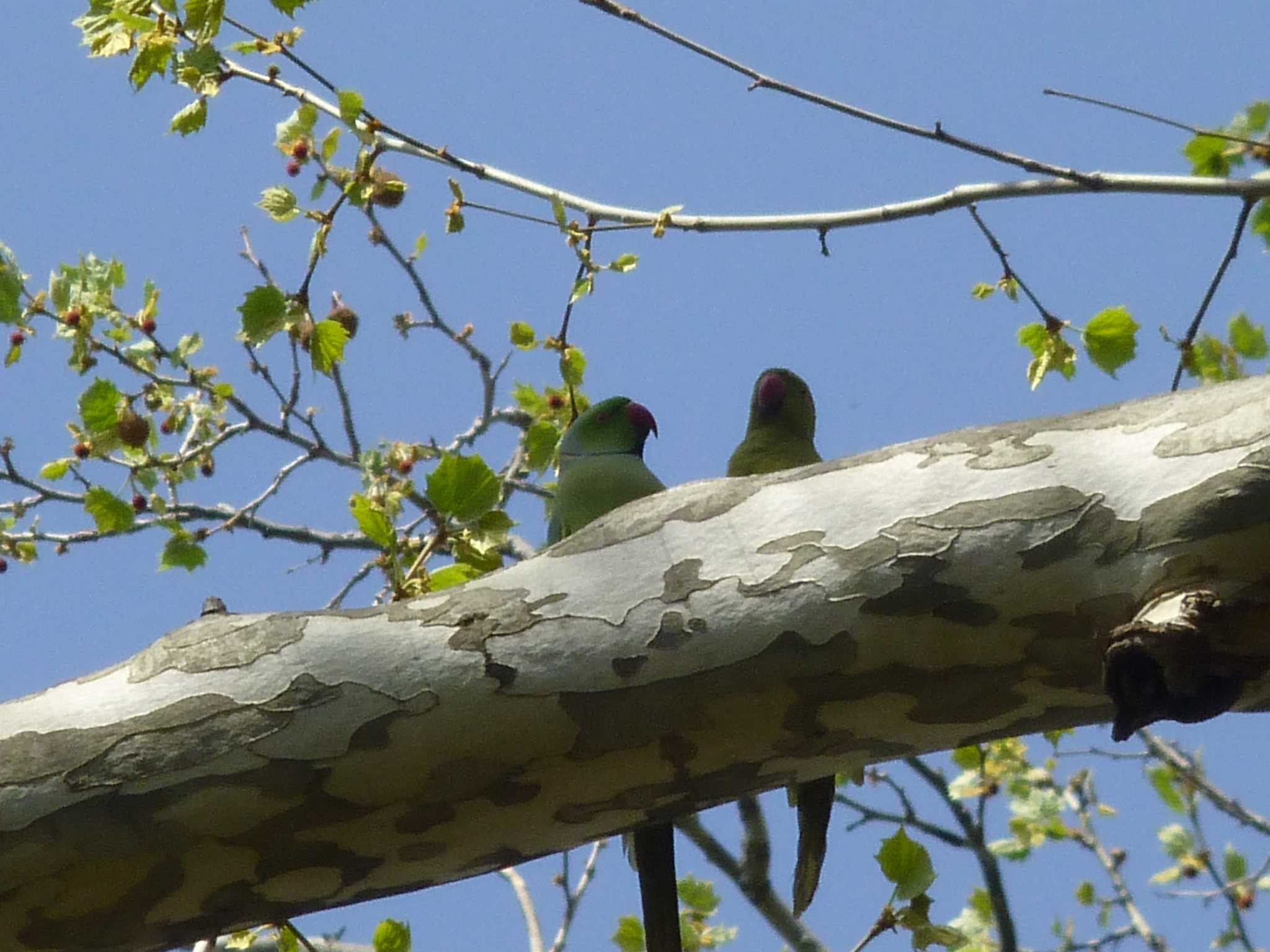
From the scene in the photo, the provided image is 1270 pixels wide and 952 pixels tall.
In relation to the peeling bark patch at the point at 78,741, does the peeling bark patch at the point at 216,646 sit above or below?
above

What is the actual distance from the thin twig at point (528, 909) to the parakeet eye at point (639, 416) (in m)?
1.19

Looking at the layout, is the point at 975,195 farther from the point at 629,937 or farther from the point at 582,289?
the point at 629,937

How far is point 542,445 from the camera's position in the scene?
3281 millimetres

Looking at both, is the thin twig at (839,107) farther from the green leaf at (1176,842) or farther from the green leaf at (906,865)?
the green leaf at (1176,842)

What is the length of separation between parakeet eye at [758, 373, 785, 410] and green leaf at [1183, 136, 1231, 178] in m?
1.27

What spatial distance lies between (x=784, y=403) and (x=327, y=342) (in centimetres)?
104

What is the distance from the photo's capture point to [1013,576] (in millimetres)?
1283

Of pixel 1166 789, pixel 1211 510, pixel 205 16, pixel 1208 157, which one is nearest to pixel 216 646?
pixel 1211 510

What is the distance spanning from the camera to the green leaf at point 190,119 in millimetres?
2951

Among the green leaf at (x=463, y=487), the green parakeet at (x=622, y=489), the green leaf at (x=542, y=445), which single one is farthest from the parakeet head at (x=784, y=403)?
the green leaf at (x=463, y=487)

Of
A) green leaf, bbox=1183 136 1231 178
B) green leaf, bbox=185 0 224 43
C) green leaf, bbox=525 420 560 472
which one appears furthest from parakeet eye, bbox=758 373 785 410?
green leaf, bbox=185 0 224 43

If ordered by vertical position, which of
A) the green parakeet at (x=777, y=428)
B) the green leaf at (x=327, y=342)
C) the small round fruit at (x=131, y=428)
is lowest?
the green parakeet at (x=777, y=428)

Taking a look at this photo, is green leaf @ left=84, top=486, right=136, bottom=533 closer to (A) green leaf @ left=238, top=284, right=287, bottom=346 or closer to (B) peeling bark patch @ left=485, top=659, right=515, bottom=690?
(A) green leaf @ left=238, top=284, right=287, bottom=346

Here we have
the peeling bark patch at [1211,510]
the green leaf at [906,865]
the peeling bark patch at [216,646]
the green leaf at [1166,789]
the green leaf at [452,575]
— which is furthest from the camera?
the green leaf at [1166,789]
